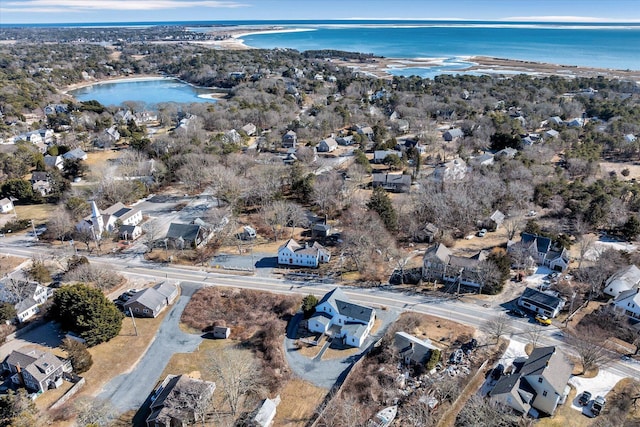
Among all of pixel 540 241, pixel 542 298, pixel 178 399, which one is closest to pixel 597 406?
pixel 542 298

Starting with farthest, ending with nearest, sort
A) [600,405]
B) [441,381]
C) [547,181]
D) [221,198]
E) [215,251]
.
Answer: [547,181]
[221,198]
[215,251]
[441,381]
[600,405]

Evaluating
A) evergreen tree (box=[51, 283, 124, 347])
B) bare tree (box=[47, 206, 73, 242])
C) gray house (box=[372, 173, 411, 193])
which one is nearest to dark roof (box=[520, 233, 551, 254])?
gray house (box=[372, 173, 411, 193])

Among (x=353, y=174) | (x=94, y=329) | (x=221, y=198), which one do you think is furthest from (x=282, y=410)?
(x=353, y=174)

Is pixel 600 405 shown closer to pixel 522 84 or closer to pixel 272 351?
pixel 272 351

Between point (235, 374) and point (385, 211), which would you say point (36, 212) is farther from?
point (385, 211)

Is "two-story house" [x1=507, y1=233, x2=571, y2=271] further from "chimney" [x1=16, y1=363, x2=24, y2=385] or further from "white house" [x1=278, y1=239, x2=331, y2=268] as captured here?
"chimney" [x1=16, y1=363, x2=24, y2=385]

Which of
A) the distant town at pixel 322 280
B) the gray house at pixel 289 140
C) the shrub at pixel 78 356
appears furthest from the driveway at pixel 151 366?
the gray house at pixel 289 140

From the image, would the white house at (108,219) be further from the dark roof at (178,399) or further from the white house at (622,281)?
the white house at (622,281)
